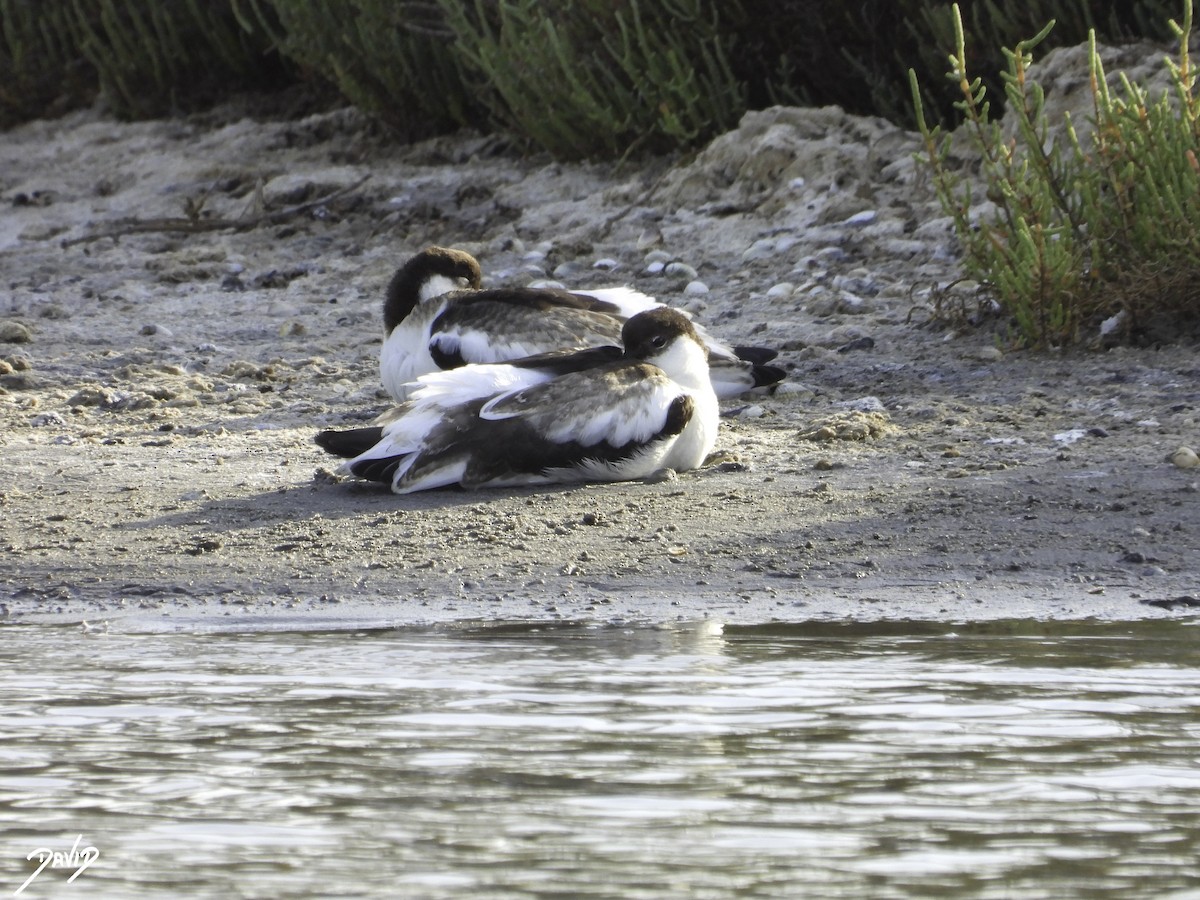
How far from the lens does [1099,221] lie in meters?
8.06

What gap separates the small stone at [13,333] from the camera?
→ 9500 millimetres

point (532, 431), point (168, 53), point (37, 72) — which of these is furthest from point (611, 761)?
point (37, 72)

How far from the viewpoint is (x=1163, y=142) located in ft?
25.8

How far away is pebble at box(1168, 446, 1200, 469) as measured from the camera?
630 centimetres

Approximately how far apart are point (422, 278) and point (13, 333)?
6.98 ft

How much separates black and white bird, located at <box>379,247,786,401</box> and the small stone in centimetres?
213

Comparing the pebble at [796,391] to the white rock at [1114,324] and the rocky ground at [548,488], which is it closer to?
the rocky ground at [548,488]

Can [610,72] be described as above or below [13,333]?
above

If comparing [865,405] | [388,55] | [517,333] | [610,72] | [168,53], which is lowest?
[865,405]

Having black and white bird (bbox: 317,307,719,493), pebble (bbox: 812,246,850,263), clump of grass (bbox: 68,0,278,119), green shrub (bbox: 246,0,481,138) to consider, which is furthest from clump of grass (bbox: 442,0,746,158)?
black and white bird (bbox: 317,307,719,493)

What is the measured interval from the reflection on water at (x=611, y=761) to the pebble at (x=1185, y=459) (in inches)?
61.9

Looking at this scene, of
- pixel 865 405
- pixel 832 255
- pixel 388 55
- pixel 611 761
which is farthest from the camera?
pixel 388 55

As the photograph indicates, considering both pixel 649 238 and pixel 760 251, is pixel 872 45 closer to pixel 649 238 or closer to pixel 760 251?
pixel 649 238

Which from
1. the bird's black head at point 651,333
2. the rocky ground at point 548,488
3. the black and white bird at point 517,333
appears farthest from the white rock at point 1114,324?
the bird's black head at point 651,333
